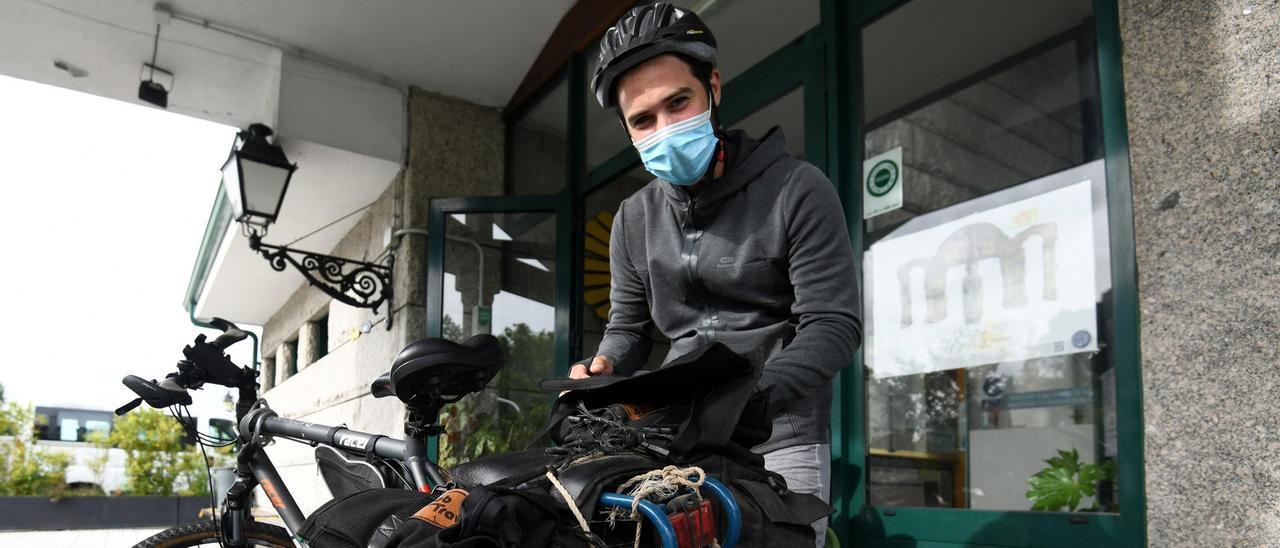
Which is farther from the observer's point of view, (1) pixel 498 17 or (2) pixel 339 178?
(2) pixel 339 178

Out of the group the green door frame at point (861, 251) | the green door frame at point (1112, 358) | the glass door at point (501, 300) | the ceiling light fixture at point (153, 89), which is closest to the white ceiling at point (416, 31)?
the ceiling light fixture at point (153, 89)

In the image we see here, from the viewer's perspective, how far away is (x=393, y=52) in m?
5.90

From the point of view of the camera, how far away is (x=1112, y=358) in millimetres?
2457

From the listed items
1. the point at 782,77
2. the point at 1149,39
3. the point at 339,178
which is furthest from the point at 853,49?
the point at 339,178

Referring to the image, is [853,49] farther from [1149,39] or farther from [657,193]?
[657,193]

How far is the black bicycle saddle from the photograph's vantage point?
248 centimetres

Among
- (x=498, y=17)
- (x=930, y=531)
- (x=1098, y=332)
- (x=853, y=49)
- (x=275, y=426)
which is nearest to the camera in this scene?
(x=1098, y=332)

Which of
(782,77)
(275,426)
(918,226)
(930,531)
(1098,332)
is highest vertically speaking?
(782,77)

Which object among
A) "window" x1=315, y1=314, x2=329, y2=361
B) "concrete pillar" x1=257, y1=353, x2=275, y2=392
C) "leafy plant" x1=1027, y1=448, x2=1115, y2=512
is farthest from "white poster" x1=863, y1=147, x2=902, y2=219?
"concrete pillar" x1=257, y1=353, x2=275, y2=392

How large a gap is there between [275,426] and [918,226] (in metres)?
2.53

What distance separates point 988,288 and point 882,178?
1.90 feet

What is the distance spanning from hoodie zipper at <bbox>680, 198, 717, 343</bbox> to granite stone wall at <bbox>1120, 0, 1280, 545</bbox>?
4.06ft

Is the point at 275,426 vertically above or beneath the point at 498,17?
beneath

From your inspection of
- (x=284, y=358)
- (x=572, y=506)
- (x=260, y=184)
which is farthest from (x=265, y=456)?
(x=284, y=358)
